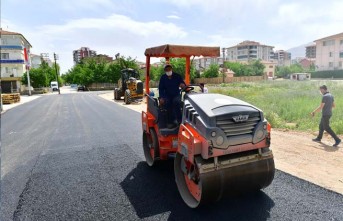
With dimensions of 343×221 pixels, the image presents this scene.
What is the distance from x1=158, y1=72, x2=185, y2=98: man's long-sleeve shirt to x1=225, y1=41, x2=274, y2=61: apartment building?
4963 inches

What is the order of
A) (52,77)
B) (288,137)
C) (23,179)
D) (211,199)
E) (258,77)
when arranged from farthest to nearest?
(52,77)
(258,77)
(288,137)
(23,179)
(211,199)

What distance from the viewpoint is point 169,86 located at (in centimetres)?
510

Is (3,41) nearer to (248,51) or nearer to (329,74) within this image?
(329,74)

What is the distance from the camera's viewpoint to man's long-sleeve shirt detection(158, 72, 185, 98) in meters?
5.09

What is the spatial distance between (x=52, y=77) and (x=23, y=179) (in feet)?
231

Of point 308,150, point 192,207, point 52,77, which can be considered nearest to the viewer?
point 192,207

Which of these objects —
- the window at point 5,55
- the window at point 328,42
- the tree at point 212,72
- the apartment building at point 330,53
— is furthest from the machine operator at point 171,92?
the window at point 328,42

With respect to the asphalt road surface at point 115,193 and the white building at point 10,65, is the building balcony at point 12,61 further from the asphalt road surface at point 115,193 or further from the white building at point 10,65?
the asphalt road surface at point 115,193

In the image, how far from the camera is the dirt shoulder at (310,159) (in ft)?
15.6

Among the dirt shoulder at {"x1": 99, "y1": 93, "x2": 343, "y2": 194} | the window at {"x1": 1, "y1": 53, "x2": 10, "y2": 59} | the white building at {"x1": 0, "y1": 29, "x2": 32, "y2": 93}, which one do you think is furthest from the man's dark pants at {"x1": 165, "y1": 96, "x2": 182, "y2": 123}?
the window at {"x1": 1, "y1": 53, "x2": 10, "y2": 59}

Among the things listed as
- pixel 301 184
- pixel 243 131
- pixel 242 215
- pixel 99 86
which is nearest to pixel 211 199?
pixel 242 215

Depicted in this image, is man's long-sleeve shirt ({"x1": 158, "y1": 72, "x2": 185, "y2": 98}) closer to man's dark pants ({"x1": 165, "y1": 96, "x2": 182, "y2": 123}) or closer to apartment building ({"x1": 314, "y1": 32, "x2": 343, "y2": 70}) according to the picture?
man's dark pants ({"x1": 165, "y1": 96, "x2": 182, "y2": 123})

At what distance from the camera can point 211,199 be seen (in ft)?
11.2

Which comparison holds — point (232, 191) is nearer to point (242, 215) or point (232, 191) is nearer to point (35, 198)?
point (242, 215)
